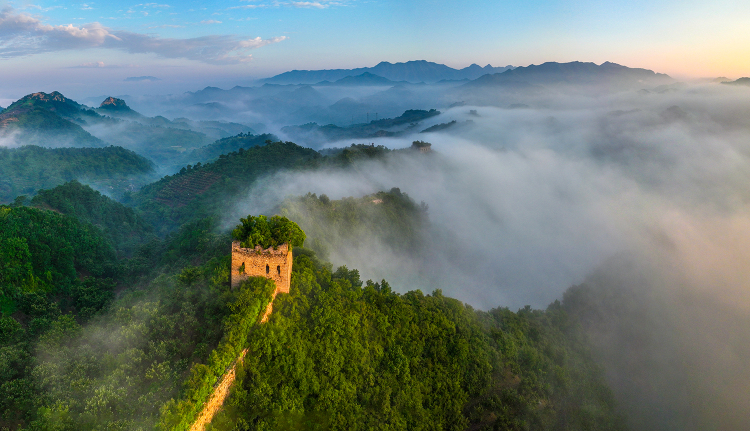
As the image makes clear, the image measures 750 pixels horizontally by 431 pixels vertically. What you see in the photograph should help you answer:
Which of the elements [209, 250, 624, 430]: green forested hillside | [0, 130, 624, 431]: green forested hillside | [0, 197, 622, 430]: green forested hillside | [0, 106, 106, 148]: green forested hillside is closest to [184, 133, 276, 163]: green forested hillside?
[0, 106, 106, 148]: green forested hillside

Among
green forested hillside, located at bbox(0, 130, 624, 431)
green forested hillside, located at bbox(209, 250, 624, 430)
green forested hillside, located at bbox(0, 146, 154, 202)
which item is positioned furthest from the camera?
→ green forested hillside, located at bbox(0, 146, 154, 202)

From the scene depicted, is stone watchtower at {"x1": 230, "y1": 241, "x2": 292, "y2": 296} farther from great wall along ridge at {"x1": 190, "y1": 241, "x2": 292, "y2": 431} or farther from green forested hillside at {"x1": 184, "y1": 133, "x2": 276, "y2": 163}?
green forested hillside at {"x1": 184, "y1": 133, "x2": 276, "y2": 163}

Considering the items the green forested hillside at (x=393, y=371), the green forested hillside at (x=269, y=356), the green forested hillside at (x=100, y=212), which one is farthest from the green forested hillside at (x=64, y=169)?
the green forested hillside at (x=393, y=371)

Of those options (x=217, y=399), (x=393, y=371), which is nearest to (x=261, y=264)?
(x=217, y=399)

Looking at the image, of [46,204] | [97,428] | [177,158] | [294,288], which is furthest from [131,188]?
[97,428]

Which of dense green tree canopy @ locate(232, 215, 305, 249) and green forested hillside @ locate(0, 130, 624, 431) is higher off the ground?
dense green tree canopy @ locate(232, 215, 305, 249)

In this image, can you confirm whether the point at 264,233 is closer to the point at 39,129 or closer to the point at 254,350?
the point at 254,350

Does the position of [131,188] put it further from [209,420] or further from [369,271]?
[209,420]
